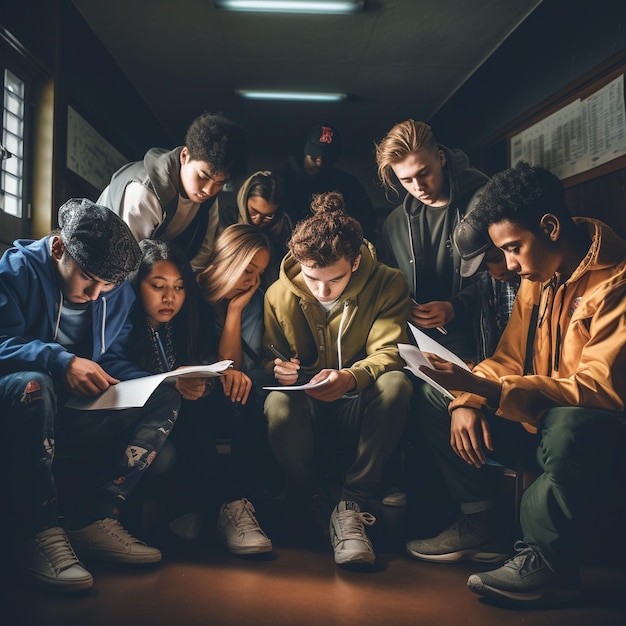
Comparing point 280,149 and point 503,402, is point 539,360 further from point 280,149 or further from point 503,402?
point 280,149

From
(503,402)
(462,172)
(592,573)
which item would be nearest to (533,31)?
(462,172)

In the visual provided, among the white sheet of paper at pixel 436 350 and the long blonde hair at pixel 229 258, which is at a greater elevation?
the long blonde hair at pixel 229 258

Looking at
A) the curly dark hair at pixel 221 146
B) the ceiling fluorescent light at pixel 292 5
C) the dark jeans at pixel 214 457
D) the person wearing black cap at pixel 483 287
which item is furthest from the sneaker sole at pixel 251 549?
the ceiling fluorescent light at pixel 292 5

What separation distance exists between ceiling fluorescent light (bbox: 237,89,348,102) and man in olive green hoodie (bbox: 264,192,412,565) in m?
0.59

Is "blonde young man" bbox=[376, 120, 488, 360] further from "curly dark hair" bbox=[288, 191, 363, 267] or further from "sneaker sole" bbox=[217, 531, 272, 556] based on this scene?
"sneaker sole" bbox=[217, 531, 272, 556]

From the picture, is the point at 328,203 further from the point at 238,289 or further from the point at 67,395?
the point at 67,395

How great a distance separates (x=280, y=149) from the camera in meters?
2.61

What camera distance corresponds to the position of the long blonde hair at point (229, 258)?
243 cm

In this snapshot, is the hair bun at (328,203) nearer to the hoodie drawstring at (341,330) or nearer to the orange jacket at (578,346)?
the hoodie drawstring at (341,330)

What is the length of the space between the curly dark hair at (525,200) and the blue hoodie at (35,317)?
51.9 inches

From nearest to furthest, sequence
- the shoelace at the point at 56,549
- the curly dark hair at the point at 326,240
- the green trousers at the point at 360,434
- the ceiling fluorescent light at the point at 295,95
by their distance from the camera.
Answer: the shoelace at the point at 56,549 → the green trousers at the point at 360,434 → the curly dark hair at the point at 326,240 → the ceiling fluorescent light at the point at 295,95

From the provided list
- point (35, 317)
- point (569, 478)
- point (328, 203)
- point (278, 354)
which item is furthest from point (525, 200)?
point (35, 317)

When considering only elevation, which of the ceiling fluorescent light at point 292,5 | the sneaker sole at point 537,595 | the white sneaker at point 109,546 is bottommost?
the sneaker sole at point 537,595

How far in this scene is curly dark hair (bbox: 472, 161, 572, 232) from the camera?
2.06 m
